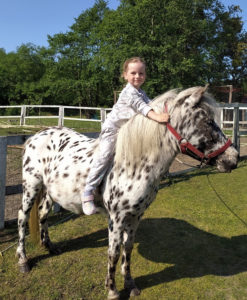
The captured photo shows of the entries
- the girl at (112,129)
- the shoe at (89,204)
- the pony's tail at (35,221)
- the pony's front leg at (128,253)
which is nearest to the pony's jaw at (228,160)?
the girl at (112,129)

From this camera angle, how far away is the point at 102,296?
2.69 metres

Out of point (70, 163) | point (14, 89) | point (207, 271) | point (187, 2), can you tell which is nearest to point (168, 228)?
point (207, 271)

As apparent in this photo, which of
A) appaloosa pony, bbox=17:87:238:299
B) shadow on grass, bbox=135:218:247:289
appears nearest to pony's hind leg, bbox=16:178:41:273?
appaloosa pony, bbox=17:87:238:299

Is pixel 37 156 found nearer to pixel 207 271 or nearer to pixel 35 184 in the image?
pixel 35 184

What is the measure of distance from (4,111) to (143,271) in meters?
33.9

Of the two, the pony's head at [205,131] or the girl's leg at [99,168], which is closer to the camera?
the pony's head at [205,131]

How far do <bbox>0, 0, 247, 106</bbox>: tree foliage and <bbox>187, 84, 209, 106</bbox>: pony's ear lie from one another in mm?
21054

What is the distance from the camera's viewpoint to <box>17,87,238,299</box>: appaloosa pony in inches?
84.3

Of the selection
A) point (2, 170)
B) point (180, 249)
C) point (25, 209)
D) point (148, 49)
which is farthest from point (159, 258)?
point (148, 49)

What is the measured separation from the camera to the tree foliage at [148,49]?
23.0 metres

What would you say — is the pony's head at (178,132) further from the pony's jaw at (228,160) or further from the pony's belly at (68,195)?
the pony's belly at (68,195)

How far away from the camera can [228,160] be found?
2.11 m

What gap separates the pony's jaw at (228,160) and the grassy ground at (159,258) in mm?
1625

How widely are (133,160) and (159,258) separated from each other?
1.82 metres
